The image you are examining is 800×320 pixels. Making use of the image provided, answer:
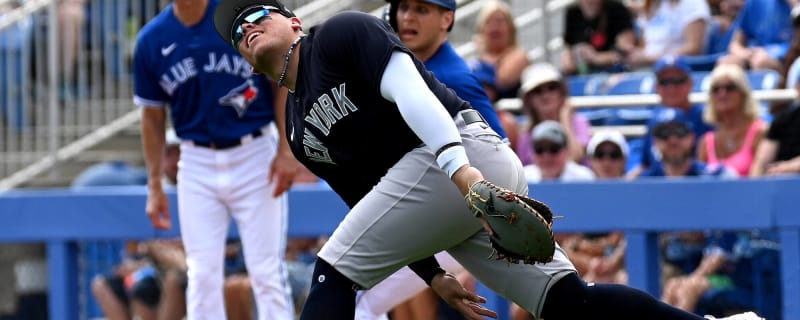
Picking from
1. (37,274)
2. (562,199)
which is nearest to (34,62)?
(37,274)

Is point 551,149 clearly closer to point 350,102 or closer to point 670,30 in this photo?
point 670,30

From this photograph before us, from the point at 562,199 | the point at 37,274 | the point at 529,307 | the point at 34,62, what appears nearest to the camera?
the point at 529,307

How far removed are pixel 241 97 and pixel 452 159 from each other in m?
2.62

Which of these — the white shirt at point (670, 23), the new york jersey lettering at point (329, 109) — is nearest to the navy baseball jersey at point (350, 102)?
the new york jersey lettering at point (329, 109)

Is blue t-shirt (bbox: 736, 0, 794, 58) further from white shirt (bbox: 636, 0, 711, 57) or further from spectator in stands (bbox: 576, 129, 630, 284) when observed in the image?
spectator in stands (bbox: 576, 129, 630, 284)

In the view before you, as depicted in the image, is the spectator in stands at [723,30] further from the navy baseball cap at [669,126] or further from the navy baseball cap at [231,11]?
the navy baseball cap at [231,11]

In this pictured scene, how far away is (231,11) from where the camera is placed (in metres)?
4.33

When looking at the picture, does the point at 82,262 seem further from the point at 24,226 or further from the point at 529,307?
the point at 529,307

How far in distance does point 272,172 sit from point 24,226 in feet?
7.12

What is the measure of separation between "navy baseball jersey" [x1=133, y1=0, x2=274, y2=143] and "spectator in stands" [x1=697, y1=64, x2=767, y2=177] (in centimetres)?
278

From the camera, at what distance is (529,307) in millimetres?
4180

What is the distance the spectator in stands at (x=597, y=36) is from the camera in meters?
9.67

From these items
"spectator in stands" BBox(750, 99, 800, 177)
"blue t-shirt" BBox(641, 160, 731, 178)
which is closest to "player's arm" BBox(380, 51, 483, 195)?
"blue t-shirt" BBox(641, 160, 731, 178)

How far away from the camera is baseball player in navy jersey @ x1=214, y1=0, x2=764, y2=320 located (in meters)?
4.00
